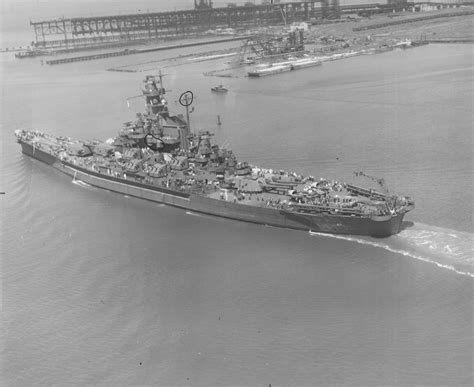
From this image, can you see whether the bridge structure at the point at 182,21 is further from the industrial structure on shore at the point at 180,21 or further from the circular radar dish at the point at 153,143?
the circular radar dish at the point at 153,143

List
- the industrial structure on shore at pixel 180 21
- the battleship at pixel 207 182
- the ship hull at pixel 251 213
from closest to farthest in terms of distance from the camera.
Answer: the ship hull at pixel 251 213
the battleship at pixel 207 182
the industrial structure on shore at pixel 180 21

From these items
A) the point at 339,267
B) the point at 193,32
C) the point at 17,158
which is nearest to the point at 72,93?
the point at 17,158

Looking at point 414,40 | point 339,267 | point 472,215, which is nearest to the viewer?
point 339,267

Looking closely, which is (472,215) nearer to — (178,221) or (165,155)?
(178,221)

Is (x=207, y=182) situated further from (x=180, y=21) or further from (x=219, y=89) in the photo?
(x=180, y=21)

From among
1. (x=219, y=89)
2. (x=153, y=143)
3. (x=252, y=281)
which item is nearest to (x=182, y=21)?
(x=219, y=89)

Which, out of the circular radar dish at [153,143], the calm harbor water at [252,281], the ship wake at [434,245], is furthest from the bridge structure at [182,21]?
the ship wake at [434,245]

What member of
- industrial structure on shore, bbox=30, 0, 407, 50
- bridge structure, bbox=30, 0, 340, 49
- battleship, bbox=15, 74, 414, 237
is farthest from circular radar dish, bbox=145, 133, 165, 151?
bridge structure, bbox=30, 0, 340, 49
